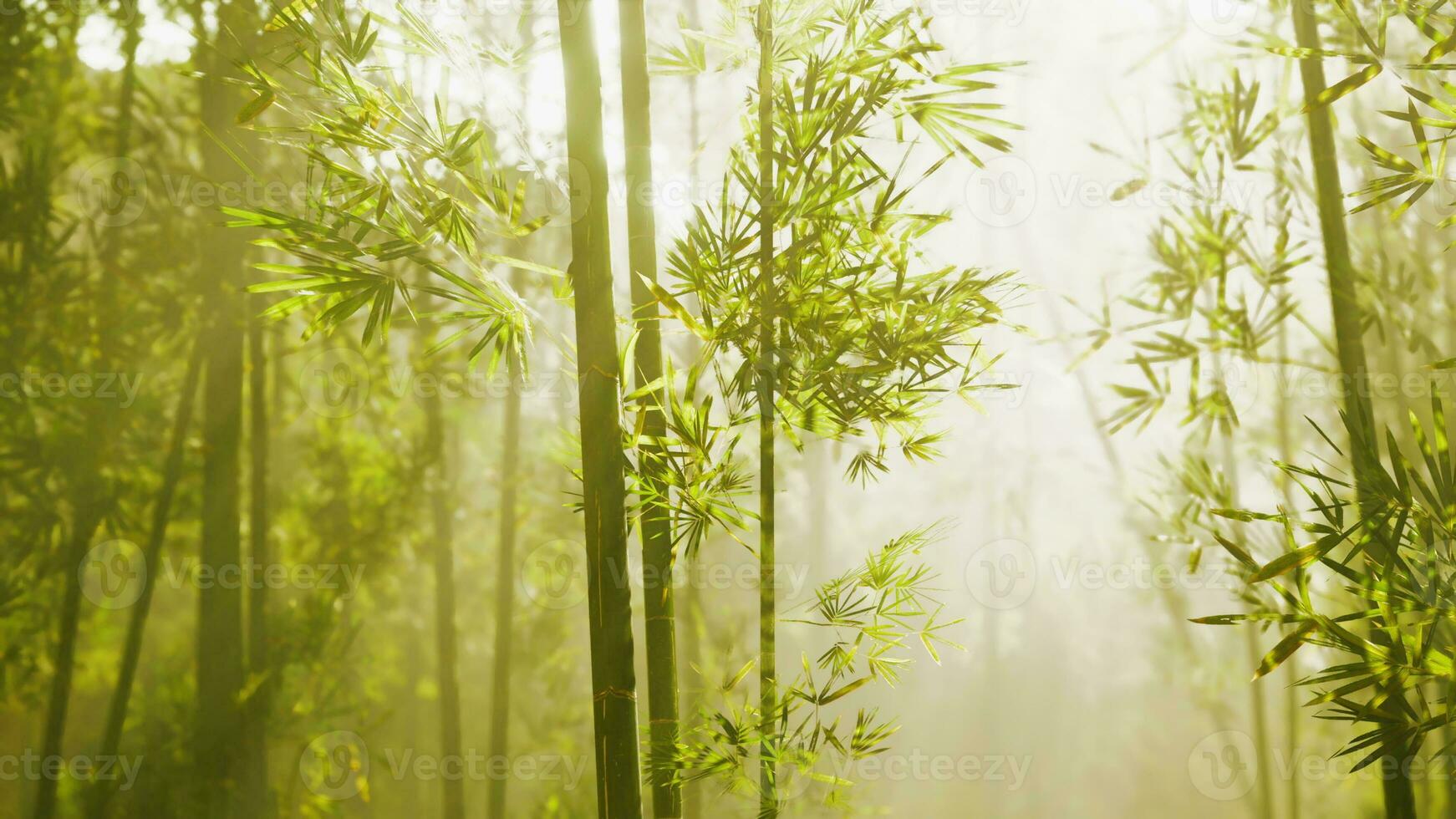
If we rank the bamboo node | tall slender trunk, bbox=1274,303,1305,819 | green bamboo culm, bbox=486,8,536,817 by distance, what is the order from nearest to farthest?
the bamboo node, tall slender trunk, bbox=1274,303,1305,819, green bamboo culm, bbox=486,8,536,817

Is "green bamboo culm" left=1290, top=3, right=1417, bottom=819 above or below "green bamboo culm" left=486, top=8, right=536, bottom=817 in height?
above

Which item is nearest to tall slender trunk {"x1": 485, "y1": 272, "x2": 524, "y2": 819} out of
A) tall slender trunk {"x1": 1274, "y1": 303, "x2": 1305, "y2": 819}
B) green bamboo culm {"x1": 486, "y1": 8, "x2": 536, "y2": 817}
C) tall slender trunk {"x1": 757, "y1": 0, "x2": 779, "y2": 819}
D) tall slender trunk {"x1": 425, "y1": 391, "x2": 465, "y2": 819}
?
green bamboo culm {"x1": 486, "y1": 8, "x2": 536, "y2": 817}

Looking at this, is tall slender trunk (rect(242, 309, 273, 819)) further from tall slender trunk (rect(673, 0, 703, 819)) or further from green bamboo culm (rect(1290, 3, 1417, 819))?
green bamboo culm (rect(1290, 3, 1417, 819))

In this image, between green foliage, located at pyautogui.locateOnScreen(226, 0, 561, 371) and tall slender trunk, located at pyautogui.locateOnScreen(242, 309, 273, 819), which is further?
tall slender trunk, located at pyautogui.locateOnScreen(242, 309, 273, 819)

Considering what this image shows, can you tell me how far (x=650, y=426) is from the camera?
4.35 feet

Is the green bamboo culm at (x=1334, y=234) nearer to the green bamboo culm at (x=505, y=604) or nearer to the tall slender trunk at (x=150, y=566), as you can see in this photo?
the green bamboo culm at (x=505, y=604)

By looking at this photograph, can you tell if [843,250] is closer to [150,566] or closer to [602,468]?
[602,468]

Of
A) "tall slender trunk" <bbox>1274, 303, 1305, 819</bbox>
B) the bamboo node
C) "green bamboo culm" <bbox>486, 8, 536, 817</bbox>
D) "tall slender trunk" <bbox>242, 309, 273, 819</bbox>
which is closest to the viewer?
the bamboo node

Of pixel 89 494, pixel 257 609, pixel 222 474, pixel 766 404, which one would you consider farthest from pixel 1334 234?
pixel 89 494

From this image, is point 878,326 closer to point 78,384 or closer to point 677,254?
point 677,254

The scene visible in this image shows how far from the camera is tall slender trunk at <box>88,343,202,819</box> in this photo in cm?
332

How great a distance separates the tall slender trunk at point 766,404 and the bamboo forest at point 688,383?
0.03ft

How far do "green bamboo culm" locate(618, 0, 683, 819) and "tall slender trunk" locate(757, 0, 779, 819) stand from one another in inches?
5.9

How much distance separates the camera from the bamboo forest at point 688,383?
127cm
